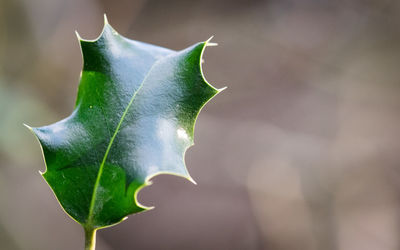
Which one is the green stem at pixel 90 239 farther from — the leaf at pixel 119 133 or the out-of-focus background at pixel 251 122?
the out-of-focus background at pixel 251 122

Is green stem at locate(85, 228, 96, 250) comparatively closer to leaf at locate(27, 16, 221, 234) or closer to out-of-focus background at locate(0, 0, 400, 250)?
leaf at locate(27, 16, 221, 234)

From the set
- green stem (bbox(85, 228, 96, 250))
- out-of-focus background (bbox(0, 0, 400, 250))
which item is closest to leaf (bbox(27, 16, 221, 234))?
green stem (bbox(85, 228, 96, 250))

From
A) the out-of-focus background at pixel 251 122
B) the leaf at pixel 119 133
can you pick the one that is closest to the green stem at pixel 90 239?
the leaf at pixel 119 133

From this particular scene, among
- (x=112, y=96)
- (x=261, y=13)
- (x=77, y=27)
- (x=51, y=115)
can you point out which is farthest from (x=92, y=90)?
(x=261, y=13)

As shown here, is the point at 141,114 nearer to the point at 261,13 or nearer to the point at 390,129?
the point at 390,129

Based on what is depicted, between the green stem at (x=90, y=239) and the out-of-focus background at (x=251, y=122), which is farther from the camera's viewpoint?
the out-of-focus background at (x=251, y=122)
